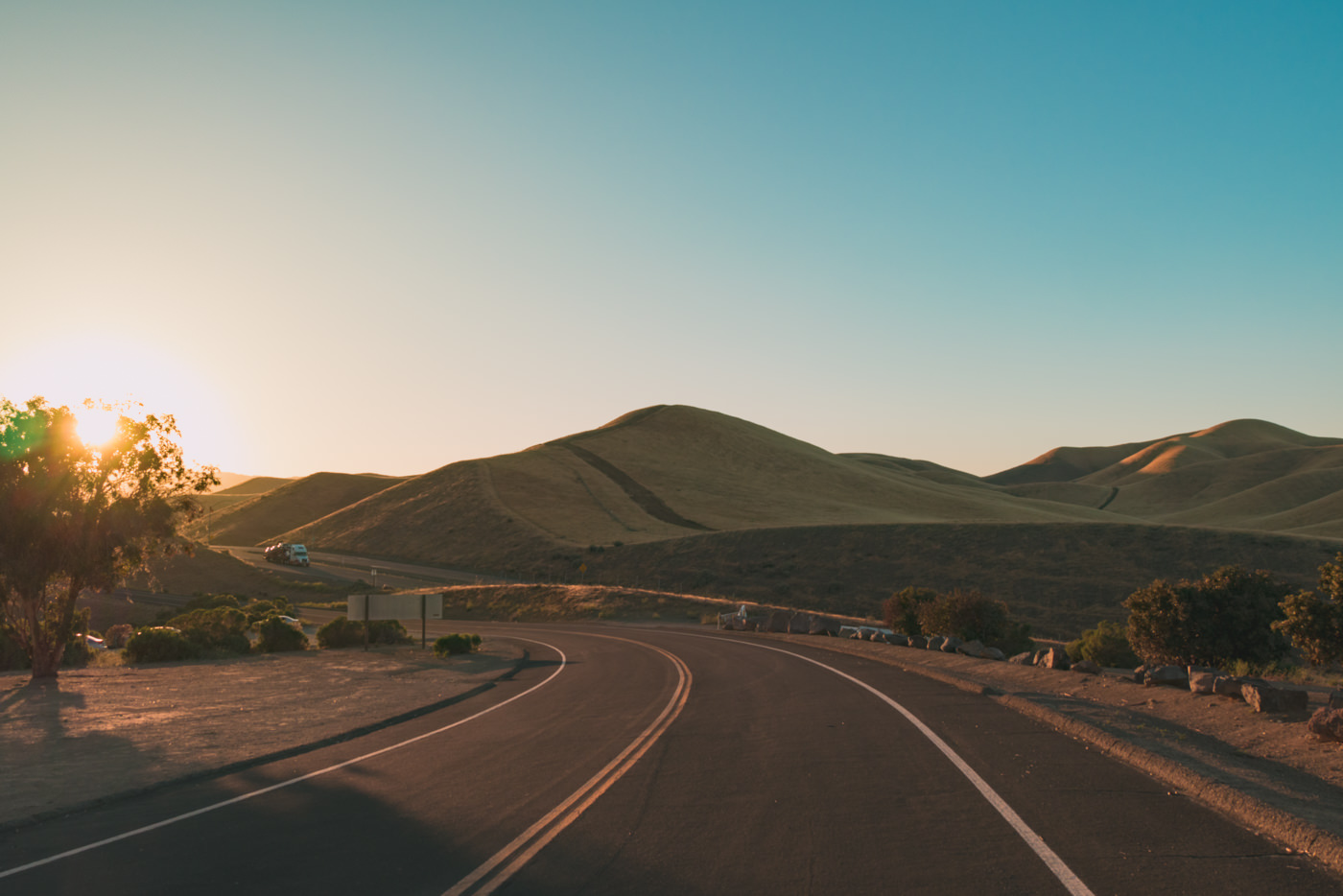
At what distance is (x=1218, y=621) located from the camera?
23859 mm

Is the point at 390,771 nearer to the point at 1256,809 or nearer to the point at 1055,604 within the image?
the point at 1256,809

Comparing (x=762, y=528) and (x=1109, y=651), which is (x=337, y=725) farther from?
(x=762, y=528)

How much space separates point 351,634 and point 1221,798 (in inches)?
1366

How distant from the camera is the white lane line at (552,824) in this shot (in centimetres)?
648

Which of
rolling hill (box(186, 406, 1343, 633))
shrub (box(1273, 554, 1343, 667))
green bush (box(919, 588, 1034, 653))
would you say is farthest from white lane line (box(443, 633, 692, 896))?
rolling hill (box(186, 406, 1343, 633))

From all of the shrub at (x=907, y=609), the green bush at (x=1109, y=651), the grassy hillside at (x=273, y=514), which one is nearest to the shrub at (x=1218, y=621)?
the green bush at (x=1109, y=651)

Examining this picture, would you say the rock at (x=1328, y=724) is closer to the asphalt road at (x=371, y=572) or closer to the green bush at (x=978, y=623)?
the green bush at (x=978, y=623)

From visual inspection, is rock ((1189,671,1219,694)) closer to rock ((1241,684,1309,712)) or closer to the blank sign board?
rock ((1241,684,1309,712))

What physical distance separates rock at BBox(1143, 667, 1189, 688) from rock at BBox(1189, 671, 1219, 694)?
114 cm

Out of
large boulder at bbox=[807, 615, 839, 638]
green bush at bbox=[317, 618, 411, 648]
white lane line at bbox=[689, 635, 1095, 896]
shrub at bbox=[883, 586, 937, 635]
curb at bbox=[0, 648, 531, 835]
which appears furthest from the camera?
shrub at bbox=[883, 586, 937, 635]

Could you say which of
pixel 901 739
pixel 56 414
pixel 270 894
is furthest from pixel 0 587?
pixel 901 739

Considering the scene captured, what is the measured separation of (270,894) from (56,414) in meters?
21.3

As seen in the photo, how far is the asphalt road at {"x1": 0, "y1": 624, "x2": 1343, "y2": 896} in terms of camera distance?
21.3 ft

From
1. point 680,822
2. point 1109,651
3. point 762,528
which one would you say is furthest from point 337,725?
point 762,528
